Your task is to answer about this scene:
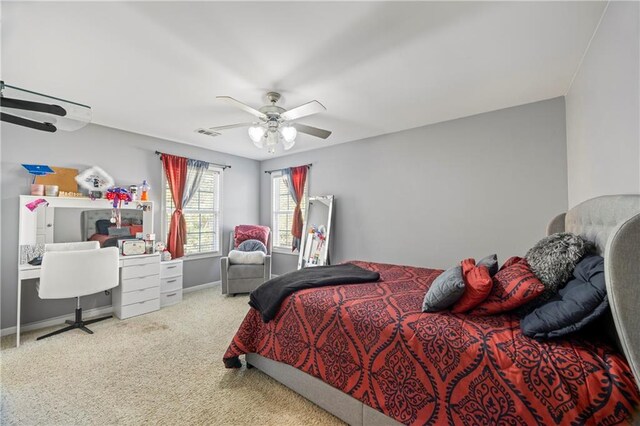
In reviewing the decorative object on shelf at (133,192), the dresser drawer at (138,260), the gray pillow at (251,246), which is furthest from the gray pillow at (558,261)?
the decorative object on shelf at (133,192)

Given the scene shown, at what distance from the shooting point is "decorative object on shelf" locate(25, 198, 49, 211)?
308 cm

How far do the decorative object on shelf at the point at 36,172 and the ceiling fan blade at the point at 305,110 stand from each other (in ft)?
9.46

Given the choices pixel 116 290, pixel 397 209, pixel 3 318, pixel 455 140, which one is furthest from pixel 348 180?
pixel 3 318

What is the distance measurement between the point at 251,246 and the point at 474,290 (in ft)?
13.0

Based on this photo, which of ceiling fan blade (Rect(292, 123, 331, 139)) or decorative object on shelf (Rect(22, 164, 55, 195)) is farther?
decorative object on shelf (Rect(22, 164, 55, 195))

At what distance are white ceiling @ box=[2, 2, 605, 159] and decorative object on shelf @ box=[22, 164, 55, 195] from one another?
891 millimetres

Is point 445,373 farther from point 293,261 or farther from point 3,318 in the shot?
point 3,318

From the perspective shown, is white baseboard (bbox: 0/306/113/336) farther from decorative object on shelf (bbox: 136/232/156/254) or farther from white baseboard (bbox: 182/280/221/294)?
white baseboard (bbox: 182/280/221/294)

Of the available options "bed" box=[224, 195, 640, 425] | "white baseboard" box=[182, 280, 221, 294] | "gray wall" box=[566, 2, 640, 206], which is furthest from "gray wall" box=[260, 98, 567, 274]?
"white baseboard" box=[182, 280, 221, 294]

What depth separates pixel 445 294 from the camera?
1.57m

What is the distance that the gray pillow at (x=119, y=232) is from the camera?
373 centimetres

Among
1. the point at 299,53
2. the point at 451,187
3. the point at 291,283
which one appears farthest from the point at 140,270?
the point at 451,187

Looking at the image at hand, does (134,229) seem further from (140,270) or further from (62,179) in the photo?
(62,179)

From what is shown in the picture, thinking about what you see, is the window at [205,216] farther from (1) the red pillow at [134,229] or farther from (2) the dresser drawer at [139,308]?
(2) the dresser drawer at [139,308]
